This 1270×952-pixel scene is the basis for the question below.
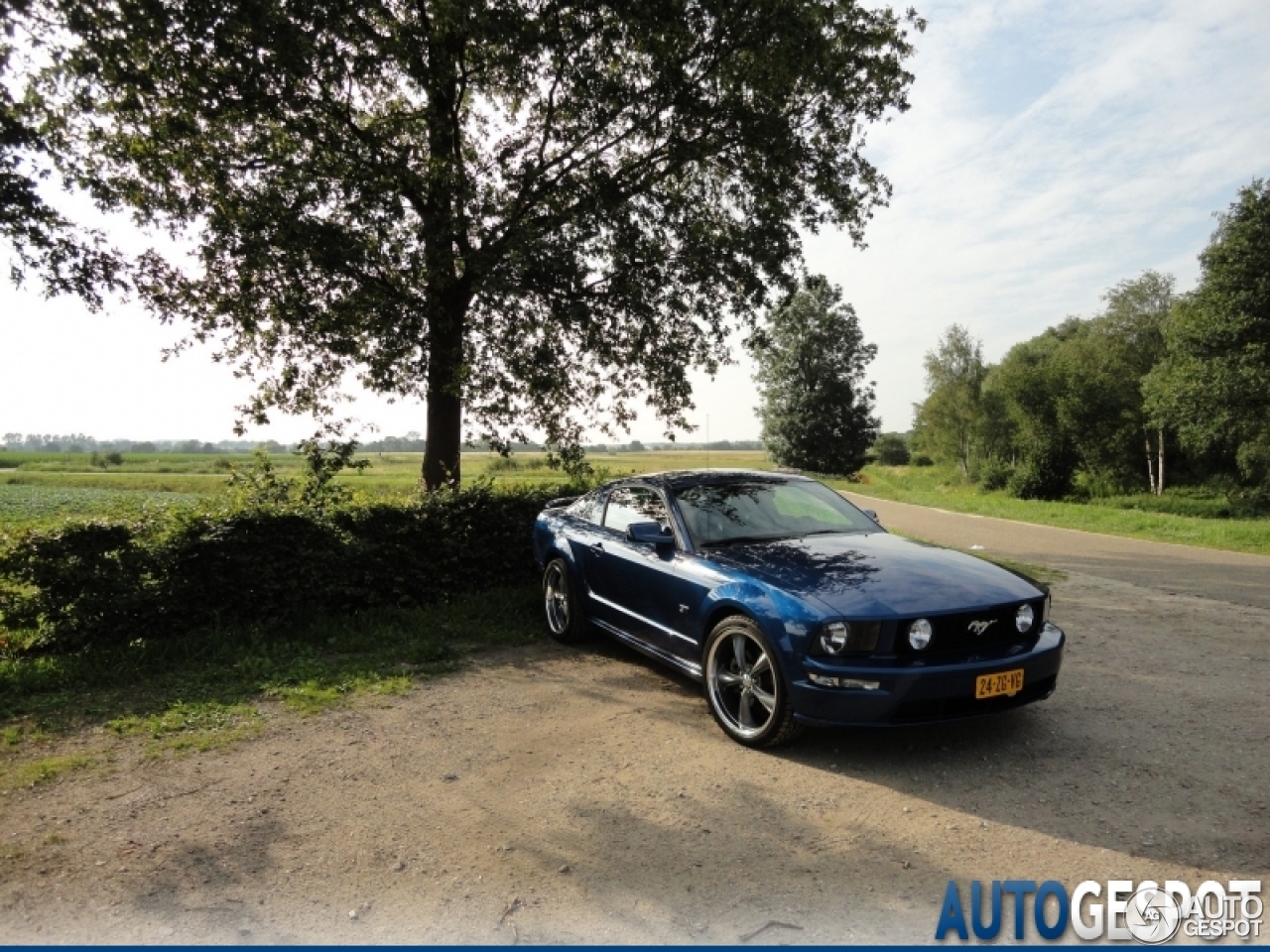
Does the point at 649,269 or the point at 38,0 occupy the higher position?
the point at 38,0

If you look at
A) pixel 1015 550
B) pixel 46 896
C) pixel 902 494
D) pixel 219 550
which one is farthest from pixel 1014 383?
pixel 46 896

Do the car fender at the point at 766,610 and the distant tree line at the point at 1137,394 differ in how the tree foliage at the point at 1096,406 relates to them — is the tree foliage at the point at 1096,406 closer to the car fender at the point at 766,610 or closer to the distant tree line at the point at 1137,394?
the distant tree line at the point at 1137,394

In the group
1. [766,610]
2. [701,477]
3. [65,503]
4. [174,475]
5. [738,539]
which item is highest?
[701,477]

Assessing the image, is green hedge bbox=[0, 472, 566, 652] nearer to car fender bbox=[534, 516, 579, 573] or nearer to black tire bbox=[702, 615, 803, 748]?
car fender bbox=[534, 516, 579, 573]

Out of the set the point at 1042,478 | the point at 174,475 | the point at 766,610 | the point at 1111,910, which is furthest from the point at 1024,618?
the point at 1042,478

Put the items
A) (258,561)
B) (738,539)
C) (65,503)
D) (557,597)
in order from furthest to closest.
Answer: (65,503), (557,597), (258,561), (738,539)

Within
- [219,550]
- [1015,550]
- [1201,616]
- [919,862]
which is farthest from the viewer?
[1015,550]

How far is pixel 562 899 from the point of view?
115 inches

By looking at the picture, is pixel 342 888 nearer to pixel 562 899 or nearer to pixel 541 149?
pixel 562 899

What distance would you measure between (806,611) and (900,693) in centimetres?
Result: 62

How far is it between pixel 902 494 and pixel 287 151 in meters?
23.3

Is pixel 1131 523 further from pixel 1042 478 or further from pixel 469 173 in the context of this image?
pixel 1042 478

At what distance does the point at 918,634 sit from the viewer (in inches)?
160

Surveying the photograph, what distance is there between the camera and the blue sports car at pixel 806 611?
13.3 feet
